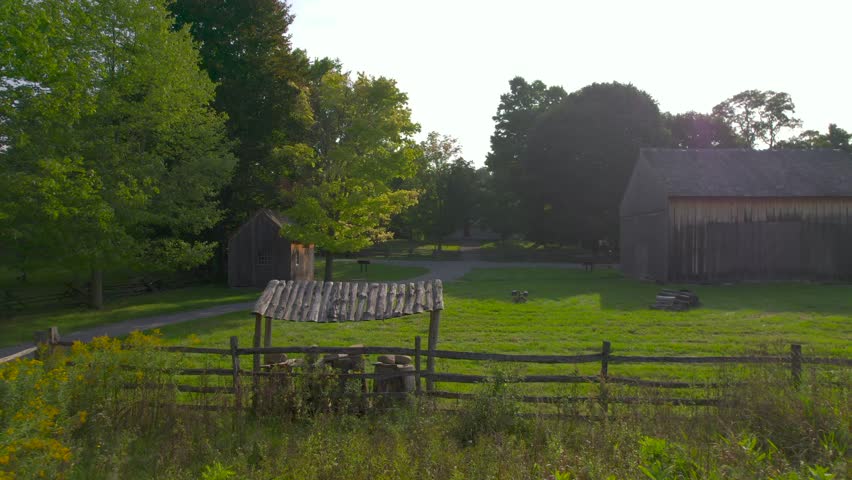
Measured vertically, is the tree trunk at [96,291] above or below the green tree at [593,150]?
below

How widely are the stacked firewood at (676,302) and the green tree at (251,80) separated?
19996 millimetres

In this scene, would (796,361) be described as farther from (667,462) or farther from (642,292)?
(642,292)

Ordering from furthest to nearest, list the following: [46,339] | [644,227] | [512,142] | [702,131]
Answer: [512,142] → [702,131] → [644,227] → [46,339]

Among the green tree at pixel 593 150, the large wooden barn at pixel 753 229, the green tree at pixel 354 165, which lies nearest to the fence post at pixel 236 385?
the green tree at pixel 354 165

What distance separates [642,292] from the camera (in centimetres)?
2739

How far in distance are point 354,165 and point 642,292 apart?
1441 cm

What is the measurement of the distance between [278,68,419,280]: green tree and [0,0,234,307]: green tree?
3.71 metres

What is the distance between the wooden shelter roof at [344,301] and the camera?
1020 centimetres

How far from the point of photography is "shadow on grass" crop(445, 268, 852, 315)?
72.8 feet

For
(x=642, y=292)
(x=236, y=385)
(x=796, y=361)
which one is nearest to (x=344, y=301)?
(x=236, y=385)

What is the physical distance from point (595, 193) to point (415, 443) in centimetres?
4644

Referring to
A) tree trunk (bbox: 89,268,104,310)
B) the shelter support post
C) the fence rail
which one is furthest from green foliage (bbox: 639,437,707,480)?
tree trunk (bbox: 89,268,104,310)

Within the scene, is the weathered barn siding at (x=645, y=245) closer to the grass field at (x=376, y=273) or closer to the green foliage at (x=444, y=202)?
the grass field at (x=376, y=273)

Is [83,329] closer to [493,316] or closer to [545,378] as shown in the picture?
[493,316]
